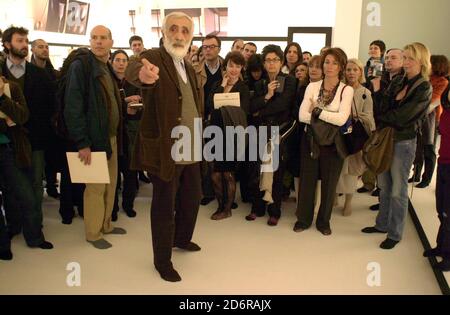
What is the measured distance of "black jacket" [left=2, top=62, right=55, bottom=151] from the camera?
3025mm

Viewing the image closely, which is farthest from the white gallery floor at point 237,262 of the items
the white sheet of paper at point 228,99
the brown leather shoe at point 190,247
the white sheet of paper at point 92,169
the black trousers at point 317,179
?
the white sheet of paper at point 228,99

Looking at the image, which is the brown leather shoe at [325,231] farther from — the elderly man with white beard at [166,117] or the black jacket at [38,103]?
the black jacket at [38,103]

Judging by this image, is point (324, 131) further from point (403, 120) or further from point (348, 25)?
point (348, 25)

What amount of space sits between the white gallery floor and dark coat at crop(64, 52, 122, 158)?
889mm

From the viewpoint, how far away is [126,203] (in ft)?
12.8

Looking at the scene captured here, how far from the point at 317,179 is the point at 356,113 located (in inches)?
27.1

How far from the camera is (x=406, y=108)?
3004 millimetres

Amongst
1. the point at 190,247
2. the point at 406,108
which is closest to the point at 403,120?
the point at 406,108

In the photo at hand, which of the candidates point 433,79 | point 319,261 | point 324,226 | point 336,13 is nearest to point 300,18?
point 336,13

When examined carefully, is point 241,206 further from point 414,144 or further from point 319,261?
point 414,144

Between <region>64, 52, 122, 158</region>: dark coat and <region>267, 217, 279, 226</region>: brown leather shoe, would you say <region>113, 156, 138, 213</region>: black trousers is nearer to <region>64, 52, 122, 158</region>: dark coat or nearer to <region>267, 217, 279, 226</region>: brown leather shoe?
<region>64, 52, 122, 158</region>: dark coat

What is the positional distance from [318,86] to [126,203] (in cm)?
218

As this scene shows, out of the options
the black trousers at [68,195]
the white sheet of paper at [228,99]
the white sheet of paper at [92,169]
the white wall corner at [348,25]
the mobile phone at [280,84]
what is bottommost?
the black trousers at [68,195]

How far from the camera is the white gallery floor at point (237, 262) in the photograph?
262cm
